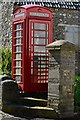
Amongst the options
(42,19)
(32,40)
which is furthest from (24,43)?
(42,19)

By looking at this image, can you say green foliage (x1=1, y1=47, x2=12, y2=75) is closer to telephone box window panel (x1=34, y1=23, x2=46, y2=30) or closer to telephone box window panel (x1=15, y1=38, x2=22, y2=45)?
telephone box window panel (x1=15, y1=38, x2=22, y2=45)

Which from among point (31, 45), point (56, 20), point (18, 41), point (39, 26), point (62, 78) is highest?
point (56, 20)

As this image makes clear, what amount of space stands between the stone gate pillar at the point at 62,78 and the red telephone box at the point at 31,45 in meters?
1.37

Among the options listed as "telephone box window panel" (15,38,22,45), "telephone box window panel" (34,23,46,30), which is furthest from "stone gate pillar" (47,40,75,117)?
"telephone box window panel" (15,38,22,45)

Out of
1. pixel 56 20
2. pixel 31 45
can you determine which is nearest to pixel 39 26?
pixel 31 45

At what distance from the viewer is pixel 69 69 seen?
8430mm

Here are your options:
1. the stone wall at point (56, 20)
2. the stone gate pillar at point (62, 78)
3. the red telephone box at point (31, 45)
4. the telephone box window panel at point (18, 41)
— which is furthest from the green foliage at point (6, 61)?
the stone gate pillar at point (62, 78)

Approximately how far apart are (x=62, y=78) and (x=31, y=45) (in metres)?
1.92

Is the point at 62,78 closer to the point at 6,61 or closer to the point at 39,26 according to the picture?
the point at 39,26

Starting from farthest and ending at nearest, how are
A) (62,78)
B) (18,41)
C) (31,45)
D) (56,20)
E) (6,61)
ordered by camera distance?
(56,20)
(6,61)
(18,41)
(31,45)
(62,78)

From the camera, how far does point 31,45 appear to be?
980 cm

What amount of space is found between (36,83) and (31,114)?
5.31 feet

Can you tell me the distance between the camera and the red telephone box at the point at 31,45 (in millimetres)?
9718

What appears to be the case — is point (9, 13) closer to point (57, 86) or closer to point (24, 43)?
point (24, 43)
